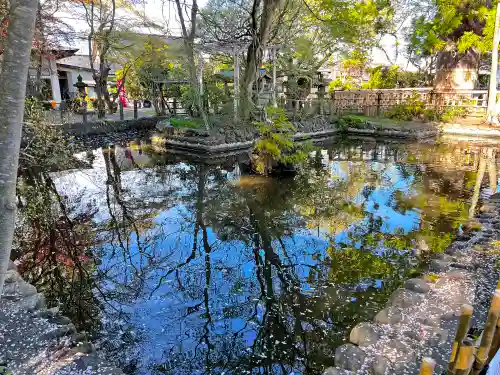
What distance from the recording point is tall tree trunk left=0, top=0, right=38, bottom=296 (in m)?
1.54

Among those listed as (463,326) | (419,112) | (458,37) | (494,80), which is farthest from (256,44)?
(463,326)

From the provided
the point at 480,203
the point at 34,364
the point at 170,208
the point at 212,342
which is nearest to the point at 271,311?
the point at 212,342

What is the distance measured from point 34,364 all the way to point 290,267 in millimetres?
3351

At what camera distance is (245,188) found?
943 centimetres

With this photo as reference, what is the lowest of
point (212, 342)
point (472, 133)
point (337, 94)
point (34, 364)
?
point (212, 342)

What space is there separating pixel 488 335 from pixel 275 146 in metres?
8.00

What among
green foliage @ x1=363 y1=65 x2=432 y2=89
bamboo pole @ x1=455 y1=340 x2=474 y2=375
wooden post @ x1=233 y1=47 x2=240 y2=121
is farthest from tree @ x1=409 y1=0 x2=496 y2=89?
bamboo pole @ x1=455 y1=340 x2=474 y2=375

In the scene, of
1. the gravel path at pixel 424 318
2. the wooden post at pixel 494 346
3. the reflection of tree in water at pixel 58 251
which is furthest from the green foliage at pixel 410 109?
the wooden post at pixel 494 346

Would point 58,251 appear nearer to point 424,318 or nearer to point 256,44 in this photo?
point 424,318

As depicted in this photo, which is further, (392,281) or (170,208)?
(170,208)

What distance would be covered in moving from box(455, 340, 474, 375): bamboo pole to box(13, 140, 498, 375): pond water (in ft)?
5.30

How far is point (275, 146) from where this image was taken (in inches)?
392

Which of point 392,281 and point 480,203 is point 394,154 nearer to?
point 480,203

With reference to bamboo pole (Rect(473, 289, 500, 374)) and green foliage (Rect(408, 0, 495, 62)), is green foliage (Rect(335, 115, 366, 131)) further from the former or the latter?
bamboo pole (Rect(473, 289, 500, 374))
